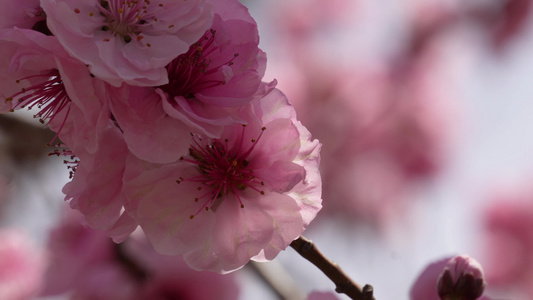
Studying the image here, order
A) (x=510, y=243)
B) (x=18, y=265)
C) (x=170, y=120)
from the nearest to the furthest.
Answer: (x=170, y=120) < (x=18, y=265) < (x=510, y=243)

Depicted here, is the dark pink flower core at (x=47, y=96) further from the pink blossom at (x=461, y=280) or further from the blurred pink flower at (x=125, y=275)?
the pink blossom at (x=461, y=280)

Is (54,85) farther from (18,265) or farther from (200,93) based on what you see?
(18,265)

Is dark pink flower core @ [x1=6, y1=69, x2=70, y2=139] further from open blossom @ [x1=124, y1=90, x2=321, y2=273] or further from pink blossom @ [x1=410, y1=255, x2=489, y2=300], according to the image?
pink blossom @ [x1=410, y1=255, x2=489, y2=300]

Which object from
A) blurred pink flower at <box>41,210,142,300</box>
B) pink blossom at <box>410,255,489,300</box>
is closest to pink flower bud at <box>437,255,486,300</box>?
pink blossom at <box>410,255,489,300</box>

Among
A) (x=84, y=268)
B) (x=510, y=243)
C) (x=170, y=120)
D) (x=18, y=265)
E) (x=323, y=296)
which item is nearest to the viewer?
(x=170, y=120)

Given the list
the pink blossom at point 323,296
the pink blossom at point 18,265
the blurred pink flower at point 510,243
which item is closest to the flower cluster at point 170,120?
the pink blossom at point 323,296

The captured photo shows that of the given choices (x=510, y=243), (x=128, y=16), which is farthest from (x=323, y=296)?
(x=510, y=243)

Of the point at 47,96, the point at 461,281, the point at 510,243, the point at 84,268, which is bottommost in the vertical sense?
the point at 84,268
